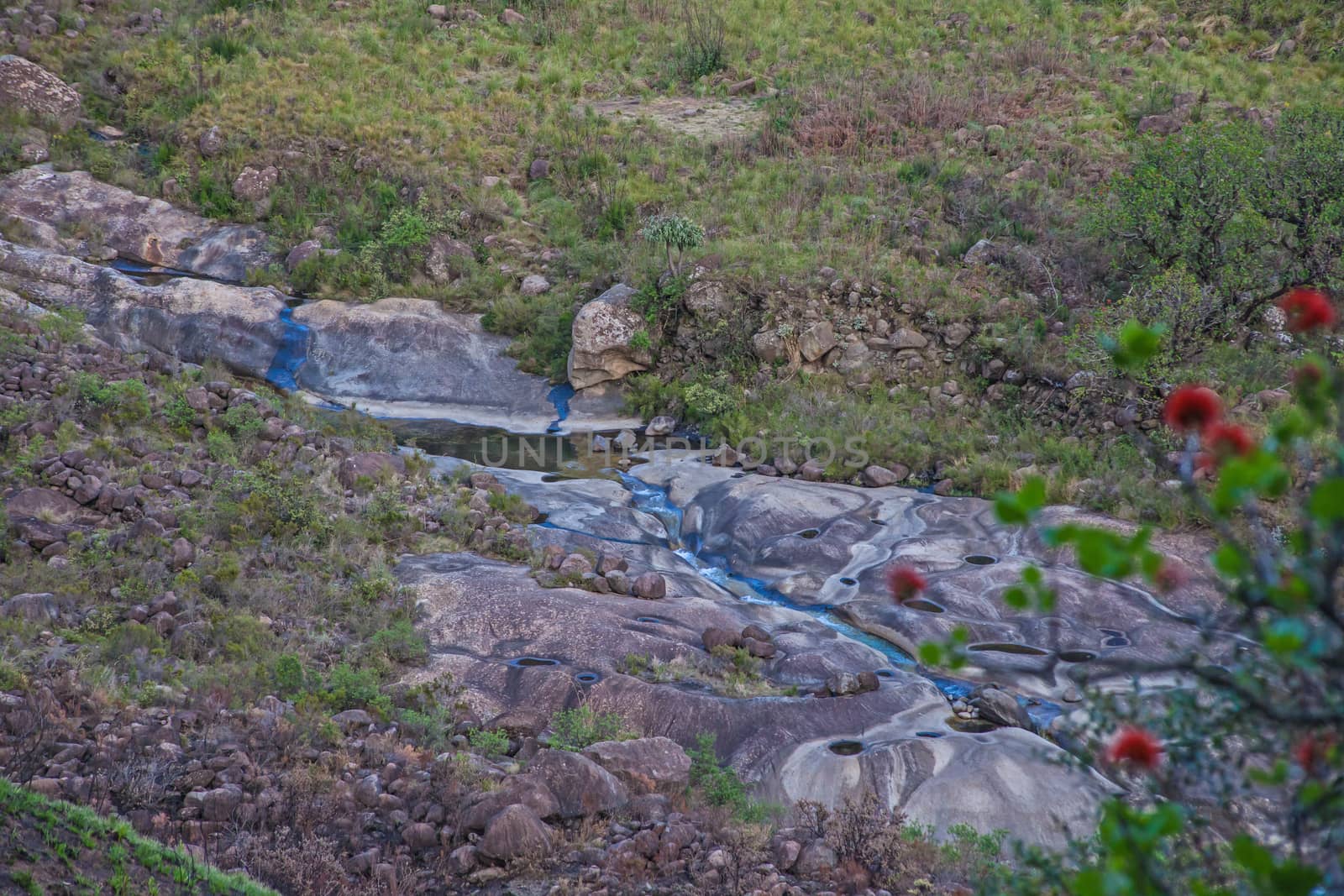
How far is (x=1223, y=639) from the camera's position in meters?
8.03

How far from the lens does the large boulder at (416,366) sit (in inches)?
556

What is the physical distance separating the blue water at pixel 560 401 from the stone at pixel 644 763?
A: 814 centimetres

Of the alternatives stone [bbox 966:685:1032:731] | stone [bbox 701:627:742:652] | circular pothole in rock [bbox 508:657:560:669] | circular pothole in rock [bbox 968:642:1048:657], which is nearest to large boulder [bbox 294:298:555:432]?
stone [bbox 701:627:742:652]

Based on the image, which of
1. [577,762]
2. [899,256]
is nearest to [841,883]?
[577,762]

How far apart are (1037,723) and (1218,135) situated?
402 inches

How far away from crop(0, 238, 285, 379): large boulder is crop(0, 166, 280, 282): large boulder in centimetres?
118

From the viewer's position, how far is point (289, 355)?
14672 mm

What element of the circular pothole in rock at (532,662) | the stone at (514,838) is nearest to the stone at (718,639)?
the circular pothole in rock at (532,662)

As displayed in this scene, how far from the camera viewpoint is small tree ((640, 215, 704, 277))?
48.9 feet

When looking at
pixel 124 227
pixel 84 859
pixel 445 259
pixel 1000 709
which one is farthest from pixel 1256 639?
pixel 124 227

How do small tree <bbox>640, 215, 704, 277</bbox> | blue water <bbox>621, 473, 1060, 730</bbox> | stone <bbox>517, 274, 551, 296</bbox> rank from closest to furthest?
blue water <bbox>621, 473, 1060, 730</bbox> → small tree <bbox>640, 215, 704, 277</bbox> → stone <bbox>517, 274, 551, 296</bbox>

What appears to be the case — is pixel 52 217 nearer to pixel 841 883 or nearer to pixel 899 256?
pixel 899 256

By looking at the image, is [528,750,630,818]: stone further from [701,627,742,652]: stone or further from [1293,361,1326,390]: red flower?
[1293,361,1326,390]: red flower

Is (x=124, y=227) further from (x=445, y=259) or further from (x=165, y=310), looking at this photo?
(x=445, y=259)
